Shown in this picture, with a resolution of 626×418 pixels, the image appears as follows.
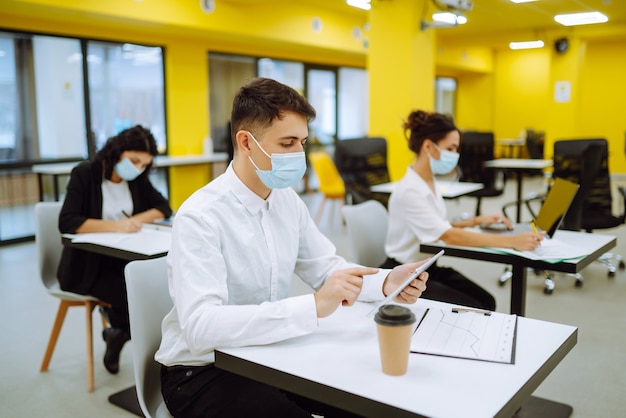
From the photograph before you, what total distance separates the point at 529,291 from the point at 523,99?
992 centimetres

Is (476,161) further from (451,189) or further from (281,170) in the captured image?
(281,170)

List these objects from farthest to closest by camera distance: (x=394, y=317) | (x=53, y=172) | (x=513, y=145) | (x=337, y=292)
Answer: (x=513, y=145) → (x=53, y=172) → (x=337, y=292) → (x=394, y=317)

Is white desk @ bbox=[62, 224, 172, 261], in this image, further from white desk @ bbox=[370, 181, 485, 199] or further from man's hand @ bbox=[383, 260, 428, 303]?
white desk @ bbox=[370, 181, 485, 199]

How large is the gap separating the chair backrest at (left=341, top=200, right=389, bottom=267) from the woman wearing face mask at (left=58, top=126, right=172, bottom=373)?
105cm

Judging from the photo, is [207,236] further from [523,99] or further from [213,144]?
[523,99]

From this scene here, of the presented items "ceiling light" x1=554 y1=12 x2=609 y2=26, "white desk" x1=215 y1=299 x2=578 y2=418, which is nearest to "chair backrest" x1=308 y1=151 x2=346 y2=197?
"ceiling light" x1=554 y1=12 x2=609 y2=26

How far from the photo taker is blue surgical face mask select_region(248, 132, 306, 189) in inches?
61.5

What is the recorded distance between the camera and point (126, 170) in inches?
113

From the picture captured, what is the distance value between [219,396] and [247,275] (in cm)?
31

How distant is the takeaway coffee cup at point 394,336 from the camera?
1.14 meters

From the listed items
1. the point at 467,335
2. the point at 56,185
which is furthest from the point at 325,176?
the point at 467,335

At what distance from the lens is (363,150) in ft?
18.0

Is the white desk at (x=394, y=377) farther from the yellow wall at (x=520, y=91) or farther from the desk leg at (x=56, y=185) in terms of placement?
the yellow wall at (x=520, y=91)

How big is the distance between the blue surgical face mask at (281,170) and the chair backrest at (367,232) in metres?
1.09
